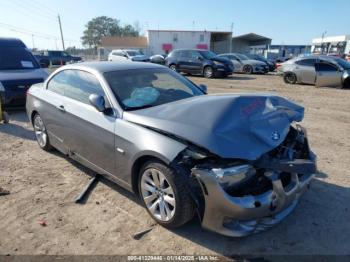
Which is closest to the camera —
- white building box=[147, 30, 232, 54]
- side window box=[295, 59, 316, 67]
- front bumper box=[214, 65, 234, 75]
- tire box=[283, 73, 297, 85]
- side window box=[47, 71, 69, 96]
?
side window box=[47, 71, 69, 96]

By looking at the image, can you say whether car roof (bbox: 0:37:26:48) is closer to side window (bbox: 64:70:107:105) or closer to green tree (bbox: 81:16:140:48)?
side window (bbox: 64:70:107:105)

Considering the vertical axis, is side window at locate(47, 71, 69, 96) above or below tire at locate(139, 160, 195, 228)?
above

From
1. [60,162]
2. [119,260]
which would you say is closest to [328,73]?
[60,162]

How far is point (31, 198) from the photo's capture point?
387 centimetres

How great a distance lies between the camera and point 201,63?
60.2ft

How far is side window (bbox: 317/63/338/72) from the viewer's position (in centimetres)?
1359

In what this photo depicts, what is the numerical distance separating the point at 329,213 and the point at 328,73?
1218cm

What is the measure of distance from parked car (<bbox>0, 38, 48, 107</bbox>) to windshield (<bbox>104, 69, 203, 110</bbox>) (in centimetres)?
543

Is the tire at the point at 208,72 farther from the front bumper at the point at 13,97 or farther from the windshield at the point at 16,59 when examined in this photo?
the front bumper at the point at 13,97

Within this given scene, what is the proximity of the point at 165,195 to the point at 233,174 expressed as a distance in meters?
0.79

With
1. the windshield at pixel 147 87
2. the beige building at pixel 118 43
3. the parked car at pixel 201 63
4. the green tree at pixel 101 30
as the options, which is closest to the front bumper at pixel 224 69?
the parked car at pixel 201 63

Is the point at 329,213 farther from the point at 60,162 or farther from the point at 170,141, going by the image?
the point at 60,162

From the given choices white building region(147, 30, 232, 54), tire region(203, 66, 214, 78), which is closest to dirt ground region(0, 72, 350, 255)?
tire region(203, 66, 214, 78)

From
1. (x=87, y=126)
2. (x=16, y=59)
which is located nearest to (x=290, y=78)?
(x=16, y=59)
